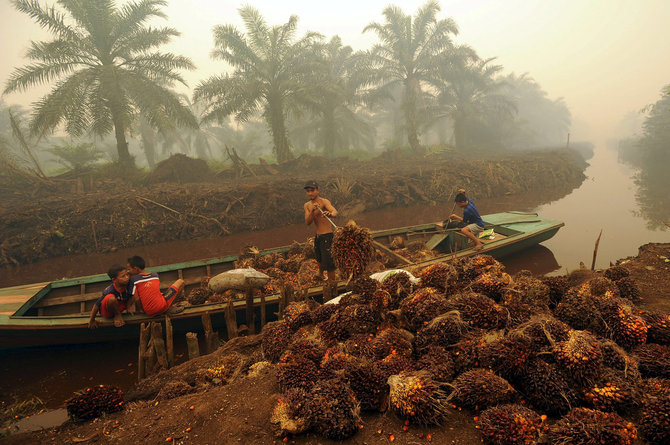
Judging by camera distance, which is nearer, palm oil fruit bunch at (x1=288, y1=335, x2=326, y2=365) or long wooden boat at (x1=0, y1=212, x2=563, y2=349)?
palm oil fruit bunch at (x1=288, y1=335, x2=326, y2=365)

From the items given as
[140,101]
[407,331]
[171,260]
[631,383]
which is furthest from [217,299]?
[140,101]

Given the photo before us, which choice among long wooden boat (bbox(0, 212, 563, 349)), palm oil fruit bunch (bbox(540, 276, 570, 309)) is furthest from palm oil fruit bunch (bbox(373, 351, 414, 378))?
long wooden boat (bbox(0, 212, 563, 349))

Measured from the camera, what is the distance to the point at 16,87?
14.7 m

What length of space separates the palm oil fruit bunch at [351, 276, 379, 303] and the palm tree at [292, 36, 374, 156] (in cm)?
1800

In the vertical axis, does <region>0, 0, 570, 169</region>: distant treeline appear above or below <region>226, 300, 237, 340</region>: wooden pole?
above

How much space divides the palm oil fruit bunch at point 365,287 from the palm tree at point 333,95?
59.1ft

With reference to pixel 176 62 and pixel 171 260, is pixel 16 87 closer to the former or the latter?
pixel 176 62

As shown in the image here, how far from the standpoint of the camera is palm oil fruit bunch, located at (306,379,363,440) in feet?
8.73

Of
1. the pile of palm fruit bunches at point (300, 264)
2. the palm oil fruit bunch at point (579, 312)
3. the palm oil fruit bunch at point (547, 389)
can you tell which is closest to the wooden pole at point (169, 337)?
the pile of palm fruit bunches at point (300, 264)

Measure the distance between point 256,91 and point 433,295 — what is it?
18138mm

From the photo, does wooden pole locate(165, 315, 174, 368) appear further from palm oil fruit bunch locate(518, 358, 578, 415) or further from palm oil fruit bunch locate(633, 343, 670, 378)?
palm oil fruit bunch locate(633, 343, 670, 378)

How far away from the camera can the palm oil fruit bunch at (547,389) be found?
266 cm

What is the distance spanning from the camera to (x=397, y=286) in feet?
13.9

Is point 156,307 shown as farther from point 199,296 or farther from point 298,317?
point 298,317
